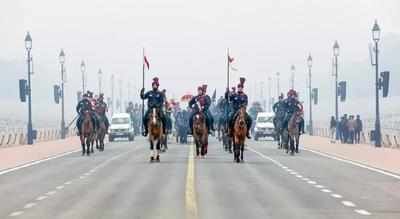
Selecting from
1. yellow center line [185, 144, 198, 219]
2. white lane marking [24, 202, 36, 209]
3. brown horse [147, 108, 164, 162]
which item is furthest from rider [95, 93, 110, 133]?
white lane marking [24, 202, 36, 209]

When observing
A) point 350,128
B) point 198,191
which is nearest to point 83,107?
point 198,191

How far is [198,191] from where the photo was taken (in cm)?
2398

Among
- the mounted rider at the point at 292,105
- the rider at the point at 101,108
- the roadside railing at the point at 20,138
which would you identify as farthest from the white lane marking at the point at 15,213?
the roadside railing at the point at 20,138

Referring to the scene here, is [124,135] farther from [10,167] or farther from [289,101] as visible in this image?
[10,167]

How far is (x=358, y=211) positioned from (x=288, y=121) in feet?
92.2

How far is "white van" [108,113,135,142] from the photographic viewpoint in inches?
3127

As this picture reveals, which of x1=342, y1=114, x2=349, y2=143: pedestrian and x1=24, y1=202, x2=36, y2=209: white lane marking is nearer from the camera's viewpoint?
x1=24, y1=202, x2=36, y2=209: white lane marking

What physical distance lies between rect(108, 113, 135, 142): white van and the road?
41575mm

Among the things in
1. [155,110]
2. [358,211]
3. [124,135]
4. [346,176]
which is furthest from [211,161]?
[124,135]

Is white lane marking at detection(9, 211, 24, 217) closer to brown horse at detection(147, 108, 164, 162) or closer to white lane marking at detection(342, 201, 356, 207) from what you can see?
white lane marking at detection(342, 201, 356, 207)

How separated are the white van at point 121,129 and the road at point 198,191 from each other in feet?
136

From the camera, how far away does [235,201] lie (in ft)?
69.9

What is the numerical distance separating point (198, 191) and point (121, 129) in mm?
55885

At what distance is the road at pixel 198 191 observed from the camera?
19125 millimetres
